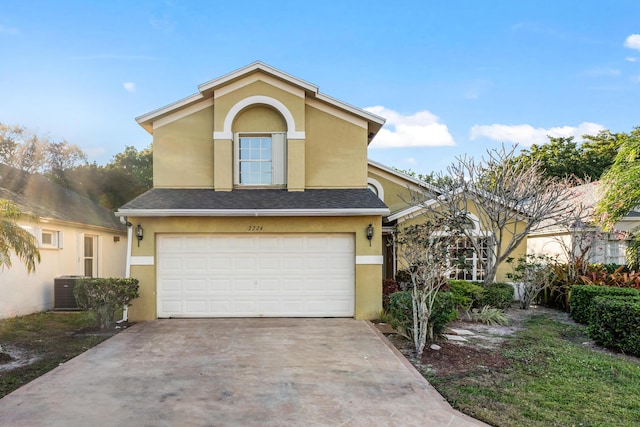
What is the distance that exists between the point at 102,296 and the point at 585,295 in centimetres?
1216

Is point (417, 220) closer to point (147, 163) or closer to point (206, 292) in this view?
point (206, 292)

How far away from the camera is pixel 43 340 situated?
8242mm

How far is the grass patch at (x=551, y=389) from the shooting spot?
14.8 ft

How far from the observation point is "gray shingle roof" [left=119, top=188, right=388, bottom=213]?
988 cm

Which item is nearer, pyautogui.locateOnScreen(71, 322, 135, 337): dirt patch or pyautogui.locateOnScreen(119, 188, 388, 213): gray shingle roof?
pyautogui.locateOnScreen(71, 322, 135, 337): dirt patch

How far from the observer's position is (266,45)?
41.9 ft

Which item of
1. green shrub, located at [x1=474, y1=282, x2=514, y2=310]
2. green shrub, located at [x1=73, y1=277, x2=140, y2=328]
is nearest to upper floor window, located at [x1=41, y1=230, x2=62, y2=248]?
green shrub, located at [x1=73, y1=277, x2=140, y2=328]

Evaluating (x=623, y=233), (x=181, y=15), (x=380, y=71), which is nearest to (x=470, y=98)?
(x=380, y=71)

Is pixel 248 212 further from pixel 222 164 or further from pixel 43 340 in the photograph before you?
pixel 43 340

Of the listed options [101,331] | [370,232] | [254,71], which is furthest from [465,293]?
[101,331]

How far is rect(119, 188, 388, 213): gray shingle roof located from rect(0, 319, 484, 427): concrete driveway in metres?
3.24

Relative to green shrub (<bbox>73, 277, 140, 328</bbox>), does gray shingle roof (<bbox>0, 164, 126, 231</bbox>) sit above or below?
above

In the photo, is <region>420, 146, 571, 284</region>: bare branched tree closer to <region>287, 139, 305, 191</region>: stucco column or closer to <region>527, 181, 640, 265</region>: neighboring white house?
<region>527, 181, 640, 265</region>: neighboring white house

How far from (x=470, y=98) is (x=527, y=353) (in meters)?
12.1
